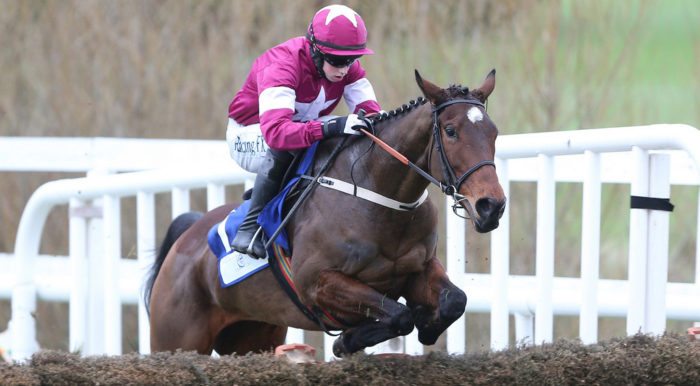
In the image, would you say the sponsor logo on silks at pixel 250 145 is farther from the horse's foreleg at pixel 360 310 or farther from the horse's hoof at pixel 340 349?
the horse's hoof at pixel 340 349

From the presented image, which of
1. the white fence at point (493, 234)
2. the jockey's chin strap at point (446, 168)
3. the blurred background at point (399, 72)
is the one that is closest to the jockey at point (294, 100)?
the jockey's chin strap at point (446, 168)

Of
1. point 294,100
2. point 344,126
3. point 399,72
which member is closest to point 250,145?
point 294,100

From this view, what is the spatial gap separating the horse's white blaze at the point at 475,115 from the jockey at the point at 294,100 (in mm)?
562

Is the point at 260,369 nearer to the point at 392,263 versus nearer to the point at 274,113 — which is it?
the point at 392,263

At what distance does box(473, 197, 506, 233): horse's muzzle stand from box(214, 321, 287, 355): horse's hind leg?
1.95 metres

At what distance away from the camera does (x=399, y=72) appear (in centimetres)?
649

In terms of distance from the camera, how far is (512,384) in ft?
8.59

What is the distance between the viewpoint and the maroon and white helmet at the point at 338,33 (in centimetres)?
335

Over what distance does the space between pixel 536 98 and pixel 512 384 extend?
386 centimetres

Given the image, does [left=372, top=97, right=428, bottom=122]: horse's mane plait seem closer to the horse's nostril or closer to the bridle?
the bridle

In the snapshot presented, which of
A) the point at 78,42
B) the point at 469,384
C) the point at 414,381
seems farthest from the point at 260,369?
the point at 78,42

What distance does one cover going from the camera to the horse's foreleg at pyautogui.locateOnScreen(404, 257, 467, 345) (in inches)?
126

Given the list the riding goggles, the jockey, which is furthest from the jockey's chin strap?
the riding goggles

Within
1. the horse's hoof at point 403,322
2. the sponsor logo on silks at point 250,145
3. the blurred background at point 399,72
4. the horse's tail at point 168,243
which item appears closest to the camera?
the horse's hoof at point 403,322
